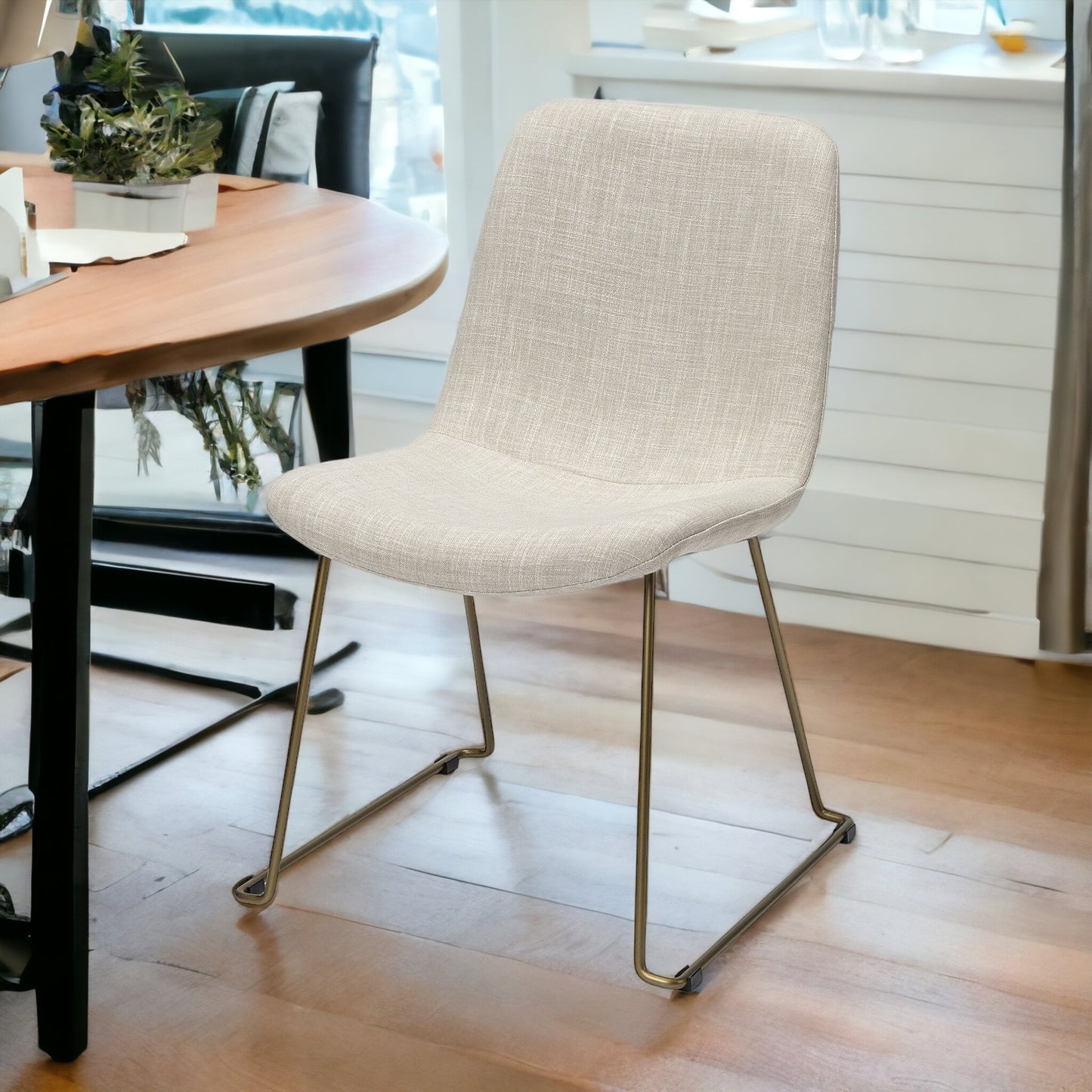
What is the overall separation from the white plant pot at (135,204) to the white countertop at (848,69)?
3.41 feet

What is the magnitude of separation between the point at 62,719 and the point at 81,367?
1.32 ft

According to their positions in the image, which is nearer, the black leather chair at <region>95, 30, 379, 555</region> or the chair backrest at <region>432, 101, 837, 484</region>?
the chair backrest at <region>432, 101, 837, 484</region>

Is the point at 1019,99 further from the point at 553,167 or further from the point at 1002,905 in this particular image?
the point at 1002,905

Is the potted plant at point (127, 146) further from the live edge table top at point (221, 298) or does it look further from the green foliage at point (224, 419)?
the green foliage at point (224, 419)

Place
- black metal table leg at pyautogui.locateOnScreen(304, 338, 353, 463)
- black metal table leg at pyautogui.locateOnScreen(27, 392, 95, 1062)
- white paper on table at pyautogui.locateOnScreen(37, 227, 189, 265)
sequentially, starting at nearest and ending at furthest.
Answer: black metal table leg at pyautogui.locateOnScreen(27, 392, 95, 1062) → white paper on table at pyautogui.locateOnScreen(37, 227, 189, 265) → black metal table leg at pyautogui.locateOnScreen(304, 338, 353, 463)

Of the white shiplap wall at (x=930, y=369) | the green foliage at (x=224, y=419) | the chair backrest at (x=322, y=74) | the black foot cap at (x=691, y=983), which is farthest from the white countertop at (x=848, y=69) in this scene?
the black foot cap at (x=691, y=983)

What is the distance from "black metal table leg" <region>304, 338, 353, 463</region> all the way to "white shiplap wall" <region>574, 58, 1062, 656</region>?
2.48ft

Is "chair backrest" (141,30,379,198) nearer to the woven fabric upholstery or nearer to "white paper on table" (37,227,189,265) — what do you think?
the woven fabric upholstery

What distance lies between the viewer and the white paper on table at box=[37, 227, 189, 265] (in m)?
1.67

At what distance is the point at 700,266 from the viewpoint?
1873 mm

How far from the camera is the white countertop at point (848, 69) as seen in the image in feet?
Answer: 7.66

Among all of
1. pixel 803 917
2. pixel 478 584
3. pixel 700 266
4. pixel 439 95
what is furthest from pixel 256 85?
pixel 803 917

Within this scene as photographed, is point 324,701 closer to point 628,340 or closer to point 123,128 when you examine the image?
point 628,340

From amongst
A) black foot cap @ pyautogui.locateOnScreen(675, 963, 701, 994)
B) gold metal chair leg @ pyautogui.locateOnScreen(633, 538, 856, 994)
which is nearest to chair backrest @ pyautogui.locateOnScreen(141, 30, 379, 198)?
gold metal chair leg @ pyautogui.locateOnScreen(633, 538, 856, 994)
